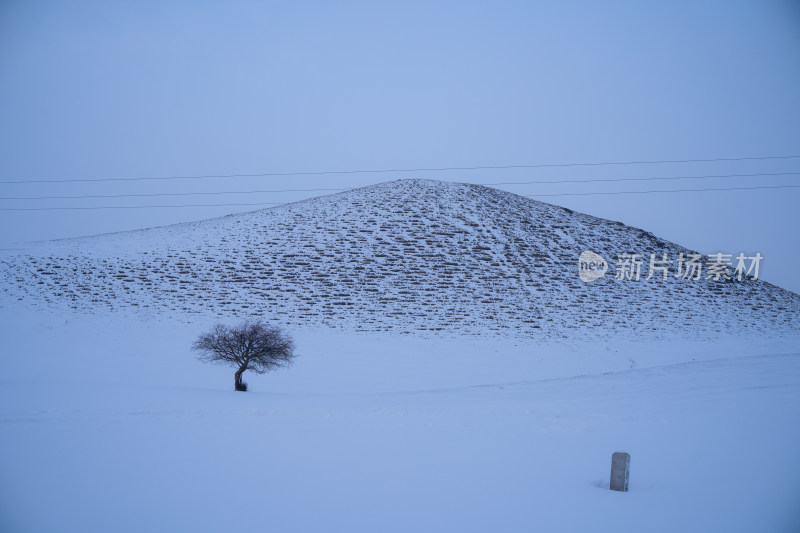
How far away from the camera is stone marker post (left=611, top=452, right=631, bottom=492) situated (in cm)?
857

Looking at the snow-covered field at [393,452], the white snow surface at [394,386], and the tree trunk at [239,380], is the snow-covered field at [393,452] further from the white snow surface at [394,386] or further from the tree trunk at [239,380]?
the tree trunk at [239,380]

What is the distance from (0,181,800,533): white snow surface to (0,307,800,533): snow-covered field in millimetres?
70

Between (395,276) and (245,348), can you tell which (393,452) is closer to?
(245,348)

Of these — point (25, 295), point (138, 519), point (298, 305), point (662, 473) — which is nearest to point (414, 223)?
point (298, 305)

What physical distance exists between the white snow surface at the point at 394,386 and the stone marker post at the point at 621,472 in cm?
23

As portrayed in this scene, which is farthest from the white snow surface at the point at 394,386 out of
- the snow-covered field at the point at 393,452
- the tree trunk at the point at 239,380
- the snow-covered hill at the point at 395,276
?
the tree trunk at the point at 239,380

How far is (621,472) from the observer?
860 centimetres

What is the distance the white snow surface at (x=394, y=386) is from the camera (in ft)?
26.0

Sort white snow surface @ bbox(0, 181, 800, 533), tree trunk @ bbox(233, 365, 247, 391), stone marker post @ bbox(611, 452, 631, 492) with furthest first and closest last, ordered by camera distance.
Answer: tree trunk @ bbox(233, 365, 247, 391) → stone marker post @ bbox(611, 452, 631, 492) → white snow surface @ bbox(0, 181, 800, 533)

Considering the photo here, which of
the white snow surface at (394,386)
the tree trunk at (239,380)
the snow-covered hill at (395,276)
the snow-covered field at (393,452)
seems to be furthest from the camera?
the snow-covered hill at (395,276)

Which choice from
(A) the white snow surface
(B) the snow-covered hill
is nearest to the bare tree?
(A) the white snow surface

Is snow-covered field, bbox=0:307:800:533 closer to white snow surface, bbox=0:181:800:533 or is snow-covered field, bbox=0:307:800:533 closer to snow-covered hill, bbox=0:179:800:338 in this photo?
white snow surface, bbox=0:181:800:533

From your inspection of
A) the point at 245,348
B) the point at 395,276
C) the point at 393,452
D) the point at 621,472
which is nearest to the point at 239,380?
the point at 245,348

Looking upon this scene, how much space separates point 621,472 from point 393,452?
4262mm
